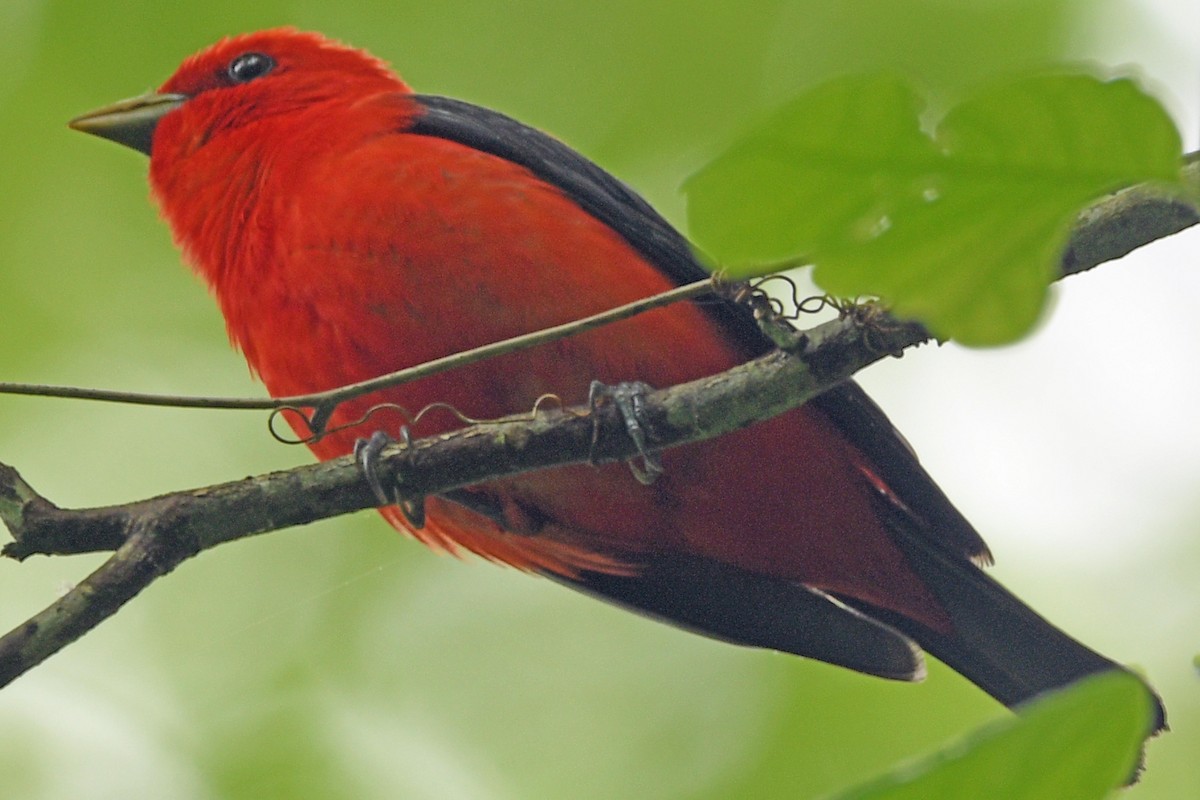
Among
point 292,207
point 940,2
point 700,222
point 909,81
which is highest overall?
point 940,2

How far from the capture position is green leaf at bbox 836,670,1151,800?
787 mm

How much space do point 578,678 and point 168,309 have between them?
2519 mm

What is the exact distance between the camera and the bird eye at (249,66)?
457 cm

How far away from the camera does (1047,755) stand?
809 millimetres

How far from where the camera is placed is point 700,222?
90 cm

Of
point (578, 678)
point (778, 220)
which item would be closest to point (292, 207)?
point (778, 220)

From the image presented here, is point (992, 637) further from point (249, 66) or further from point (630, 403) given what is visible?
point (249, 66)

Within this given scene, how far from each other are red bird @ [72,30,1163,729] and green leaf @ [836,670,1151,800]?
272 centimetres

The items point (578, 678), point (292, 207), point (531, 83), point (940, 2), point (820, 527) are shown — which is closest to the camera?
point (292, 207)

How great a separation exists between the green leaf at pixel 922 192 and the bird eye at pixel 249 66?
12.8 feet

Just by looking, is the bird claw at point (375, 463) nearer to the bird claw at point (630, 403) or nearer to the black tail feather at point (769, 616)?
the bird claw at point (630, 403)

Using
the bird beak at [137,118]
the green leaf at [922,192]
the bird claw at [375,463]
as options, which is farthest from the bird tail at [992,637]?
the green leaf at [922,192]

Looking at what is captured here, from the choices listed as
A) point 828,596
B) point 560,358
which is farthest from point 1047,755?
point 828,596

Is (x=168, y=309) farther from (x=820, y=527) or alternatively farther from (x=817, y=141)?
(x=817, y=141)
